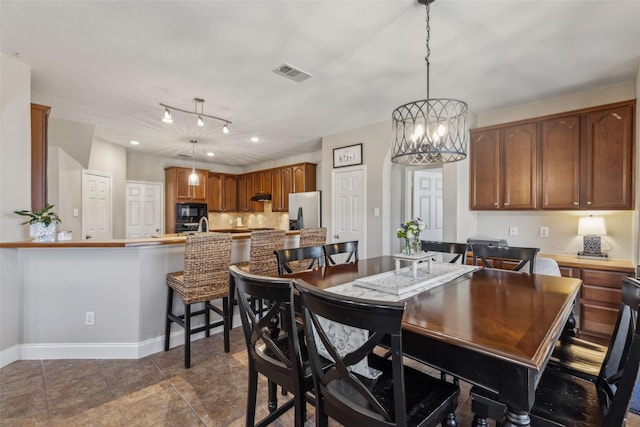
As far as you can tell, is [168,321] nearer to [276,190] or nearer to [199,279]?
[199,279]

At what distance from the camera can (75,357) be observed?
8.48ft

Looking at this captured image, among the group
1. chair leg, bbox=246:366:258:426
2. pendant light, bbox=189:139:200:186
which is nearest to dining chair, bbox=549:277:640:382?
chair leg, bbox=246:366:258:426

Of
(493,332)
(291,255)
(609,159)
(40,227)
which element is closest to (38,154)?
(40,227)

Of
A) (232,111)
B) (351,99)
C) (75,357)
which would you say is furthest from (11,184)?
(351,99)

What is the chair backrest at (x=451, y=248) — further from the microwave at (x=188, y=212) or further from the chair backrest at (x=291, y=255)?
the microwave at (x=188, y=212)

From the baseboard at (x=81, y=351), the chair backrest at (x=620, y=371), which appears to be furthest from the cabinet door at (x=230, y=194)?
the chair backrest at (x=620, y=371)

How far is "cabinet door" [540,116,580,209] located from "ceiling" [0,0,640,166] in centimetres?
40

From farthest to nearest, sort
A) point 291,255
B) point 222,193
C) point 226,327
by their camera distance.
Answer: point 222,193
point 226,327
point 291,255

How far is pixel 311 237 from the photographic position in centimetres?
325

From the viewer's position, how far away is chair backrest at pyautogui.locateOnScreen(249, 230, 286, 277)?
9.34ft

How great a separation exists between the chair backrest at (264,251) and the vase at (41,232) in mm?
1721

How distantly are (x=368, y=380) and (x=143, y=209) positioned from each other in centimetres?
637

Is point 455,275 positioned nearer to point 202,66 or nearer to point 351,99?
point 351,99

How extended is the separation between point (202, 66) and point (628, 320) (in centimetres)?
330
